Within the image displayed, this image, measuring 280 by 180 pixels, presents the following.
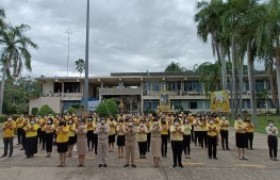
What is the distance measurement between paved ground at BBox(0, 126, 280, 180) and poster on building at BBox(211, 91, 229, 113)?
598 inches

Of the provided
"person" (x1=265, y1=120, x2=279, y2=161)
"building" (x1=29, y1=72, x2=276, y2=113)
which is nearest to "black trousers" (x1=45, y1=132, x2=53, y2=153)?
"person" (x1=265, y1=120, x2=279, y2=161)

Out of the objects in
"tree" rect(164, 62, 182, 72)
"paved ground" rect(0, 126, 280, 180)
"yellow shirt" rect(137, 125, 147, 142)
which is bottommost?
"paved ground" rect(0, 126, 280, 180)

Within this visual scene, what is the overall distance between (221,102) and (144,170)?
18.9 m

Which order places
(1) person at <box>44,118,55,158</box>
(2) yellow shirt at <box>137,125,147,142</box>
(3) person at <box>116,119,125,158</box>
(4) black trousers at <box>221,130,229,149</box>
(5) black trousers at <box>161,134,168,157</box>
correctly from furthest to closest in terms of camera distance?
1. (4) black trousers at <box>221,130,229,149</box>
2. (1) person at <box>44,118,55,158</box>
3. (5) black trousers at <box>161,134,168,157</box>
4. (3) person at <box>116,119,125,158</box>
5. (2) yellow shirt at <box>137,125,147,142</box>

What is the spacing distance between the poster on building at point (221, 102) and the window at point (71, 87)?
80.4 ft

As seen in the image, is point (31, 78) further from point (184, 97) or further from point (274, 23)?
point (274, 23)

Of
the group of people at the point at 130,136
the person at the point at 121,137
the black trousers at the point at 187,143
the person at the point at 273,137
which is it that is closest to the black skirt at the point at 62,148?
the group of people at the point at 130,136

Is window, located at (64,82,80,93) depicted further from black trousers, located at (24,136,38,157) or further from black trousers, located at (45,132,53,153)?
black trousers, located at (24,136,38,157)

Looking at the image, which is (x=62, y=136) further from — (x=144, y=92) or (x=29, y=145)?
(x=144, y=92)

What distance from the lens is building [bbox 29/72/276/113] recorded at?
1697 inches

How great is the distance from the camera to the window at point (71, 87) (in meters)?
46.1

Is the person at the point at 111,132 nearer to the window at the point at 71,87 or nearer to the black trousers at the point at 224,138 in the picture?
the black trousers at the point at 224,138

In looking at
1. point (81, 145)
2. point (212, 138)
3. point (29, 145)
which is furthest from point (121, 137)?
point (29, 145)

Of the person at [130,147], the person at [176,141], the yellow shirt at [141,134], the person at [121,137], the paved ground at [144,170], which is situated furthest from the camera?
the person at [121,137]
